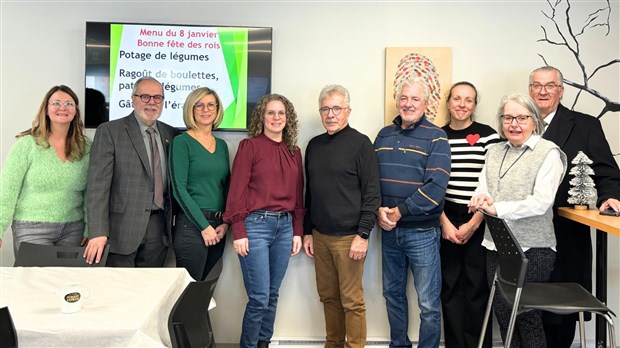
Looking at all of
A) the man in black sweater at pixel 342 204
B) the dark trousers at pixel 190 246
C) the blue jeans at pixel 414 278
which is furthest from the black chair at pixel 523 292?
the dark trousers at pixel 190 246

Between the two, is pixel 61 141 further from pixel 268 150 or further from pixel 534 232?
pixel 534 232

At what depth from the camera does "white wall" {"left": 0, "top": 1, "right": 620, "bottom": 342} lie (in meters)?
3.04

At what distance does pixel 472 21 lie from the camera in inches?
120

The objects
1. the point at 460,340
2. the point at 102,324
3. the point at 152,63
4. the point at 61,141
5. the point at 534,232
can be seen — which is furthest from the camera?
the point at 152,63

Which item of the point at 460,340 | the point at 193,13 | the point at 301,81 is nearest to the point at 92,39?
the point at 193,13

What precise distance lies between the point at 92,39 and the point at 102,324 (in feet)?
7.21

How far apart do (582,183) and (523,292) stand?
0.73 m

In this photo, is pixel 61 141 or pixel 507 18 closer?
pixel 61 141

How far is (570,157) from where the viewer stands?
262 cm

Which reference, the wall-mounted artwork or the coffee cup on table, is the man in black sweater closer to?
the wall-mounted artwork

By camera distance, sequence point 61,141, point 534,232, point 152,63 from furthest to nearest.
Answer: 1. point 152,63
2. point 61,141
3. point 534,232

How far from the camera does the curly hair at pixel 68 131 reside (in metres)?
2.52

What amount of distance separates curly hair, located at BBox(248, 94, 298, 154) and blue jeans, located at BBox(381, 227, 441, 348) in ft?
2.62

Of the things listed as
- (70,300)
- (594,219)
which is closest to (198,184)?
(70,300)
